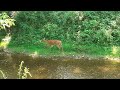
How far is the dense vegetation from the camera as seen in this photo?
1162 cm

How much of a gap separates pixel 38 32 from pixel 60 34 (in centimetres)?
102

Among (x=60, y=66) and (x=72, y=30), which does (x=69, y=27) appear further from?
(x=60, y=66)

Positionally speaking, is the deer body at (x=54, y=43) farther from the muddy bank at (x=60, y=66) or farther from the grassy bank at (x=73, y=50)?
the muddy bank at (x=60, y=66)

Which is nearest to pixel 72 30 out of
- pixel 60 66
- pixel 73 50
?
pixel 73 50

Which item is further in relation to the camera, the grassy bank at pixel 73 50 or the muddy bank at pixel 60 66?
the grassy bank at pixel 73 50

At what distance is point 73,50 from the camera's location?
11.2 metres

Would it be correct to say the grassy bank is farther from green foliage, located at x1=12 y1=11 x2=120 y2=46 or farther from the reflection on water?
the reflection on water

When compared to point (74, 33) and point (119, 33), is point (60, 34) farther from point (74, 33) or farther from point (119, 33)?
point (119, 33)

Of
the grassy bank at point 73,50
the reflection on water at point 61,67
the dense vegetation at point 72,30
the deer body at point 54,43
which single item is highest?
the dense vegetation at point 72,30

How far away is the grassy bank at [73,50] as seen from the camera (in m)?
10.9

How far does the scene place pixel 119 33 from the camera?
466 inches

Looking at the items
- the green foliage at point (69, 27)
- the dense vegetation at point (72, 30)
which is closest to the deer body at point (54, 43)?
the dense vegetation at point (72, 30)

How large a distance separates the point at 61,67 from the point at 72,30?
302 cm
